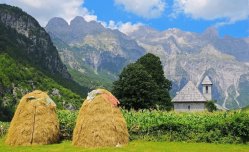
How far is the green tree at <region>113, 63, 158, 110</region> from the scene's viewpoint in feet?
244

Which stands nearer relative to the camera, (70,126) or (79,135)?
(79,135)

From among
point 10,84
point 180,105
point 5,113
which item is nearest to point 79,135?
point 180,105

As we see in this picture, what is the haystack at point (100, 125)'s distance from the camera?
3088 cm

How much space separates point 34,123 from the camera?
33.1 metres

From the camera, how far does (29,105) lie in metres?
33.8

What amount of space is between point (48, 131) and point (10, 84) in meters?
153

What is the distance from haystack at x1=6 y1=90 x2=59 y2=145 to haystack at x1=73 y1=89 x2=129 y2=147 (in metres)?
2.84

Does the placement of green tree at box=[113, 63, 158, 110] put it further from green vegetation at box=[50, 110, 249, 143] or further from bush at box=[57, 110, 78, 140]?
green vegetation at box=[50, 110, 249, 143]

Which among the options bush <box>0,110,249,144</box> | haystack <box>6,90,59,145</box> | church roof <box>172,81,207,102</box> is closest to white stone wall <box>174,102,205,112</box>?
church roof <box>172,81,207,102</box>

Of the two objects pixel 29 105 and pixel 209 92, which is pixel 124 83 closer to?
pixel 29 105

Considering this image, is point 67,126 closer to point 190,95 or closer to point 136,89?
point 136,89

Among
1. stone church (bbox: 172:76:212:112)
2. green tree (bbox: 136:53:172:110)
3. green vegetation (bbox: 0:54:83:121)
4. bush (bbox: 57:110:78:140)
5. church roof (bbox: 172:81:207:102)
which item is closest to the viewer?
bush (bbox: 57:110:78:140)

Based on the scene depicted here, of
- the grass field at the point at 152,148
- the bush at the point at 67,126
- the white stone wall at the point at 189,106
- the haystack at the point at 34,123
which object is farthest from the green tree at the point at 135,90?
the grass field at the point at 152,148

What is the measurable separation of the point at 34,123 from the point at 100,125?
18.7 feet
